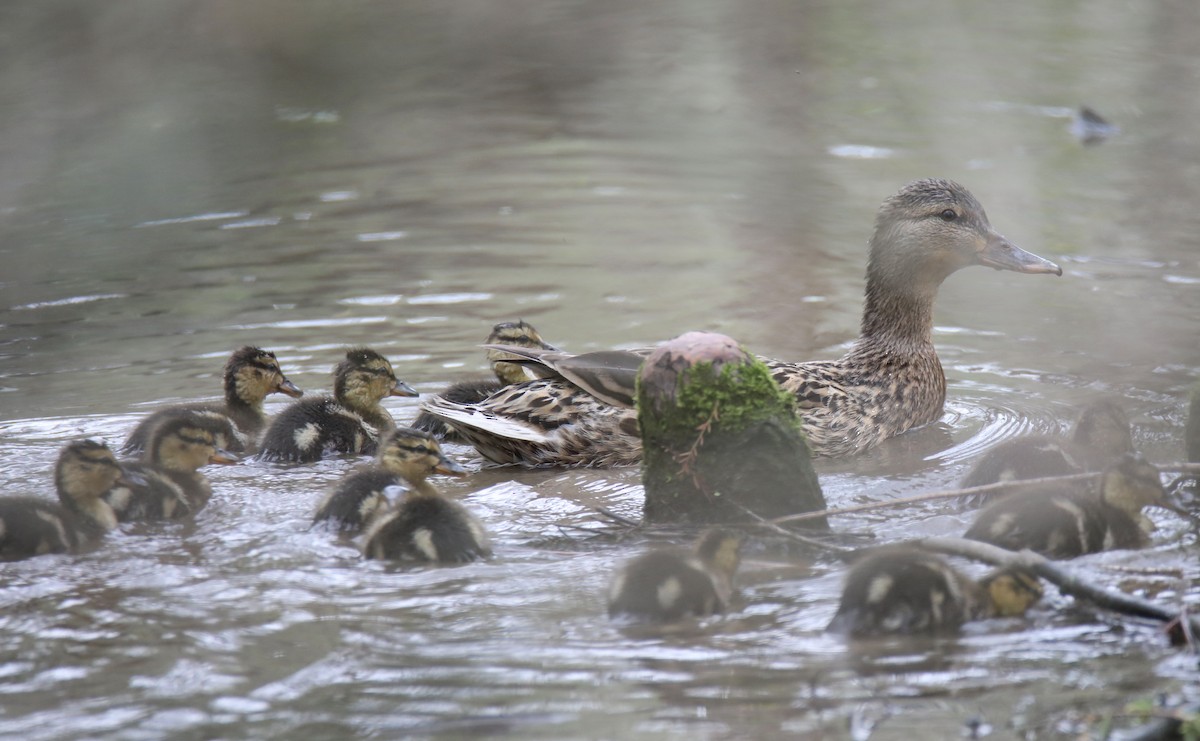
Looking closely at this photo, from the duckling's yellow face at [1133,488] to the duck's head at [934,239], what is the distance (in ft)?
6.89

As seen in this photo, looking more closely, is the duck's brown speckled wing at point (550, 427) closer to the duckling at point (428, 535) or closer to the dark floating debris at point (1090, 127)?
the duckling at point (428, 535)

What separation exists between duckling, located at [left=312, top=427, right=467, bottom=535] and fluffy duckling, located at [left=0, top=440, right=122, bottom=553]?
2.14 ft

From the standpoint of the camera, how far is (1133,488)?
419 cm

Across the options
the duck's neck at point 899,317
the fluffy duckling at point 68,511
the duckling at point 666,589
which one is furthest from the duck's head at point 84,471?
the duck's neck at point 899,317

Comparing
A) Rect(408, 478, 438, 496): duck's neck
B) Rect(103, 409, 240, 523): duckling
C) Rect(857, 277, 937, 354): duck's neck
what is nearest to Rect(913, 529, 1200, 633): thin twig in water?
Rect(408, 478, 438, 496): duck's neck

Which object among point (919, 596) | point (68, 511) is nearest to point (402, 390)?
point (68, 511)

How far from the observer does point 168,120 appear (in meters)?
3.73

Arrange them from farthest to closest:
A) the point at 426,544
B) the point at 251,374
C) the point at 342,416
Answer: the point at 251,374 → the point at 342,416 → the point at 426,544

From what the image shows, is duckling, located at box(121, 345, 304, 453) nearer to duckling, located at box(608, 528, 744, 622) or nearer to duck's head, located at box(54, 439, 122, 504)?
duck's head, located at box(54, 439, 122, 504)

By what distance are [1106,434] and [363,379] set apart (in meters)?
2.76

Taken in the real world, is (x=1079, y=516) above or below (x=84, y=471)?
below

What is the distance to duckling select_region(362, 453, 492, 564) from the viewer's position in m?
4.18

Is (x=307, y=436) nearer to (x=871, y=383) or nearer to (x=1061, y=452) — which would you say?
(x=871, y=383)

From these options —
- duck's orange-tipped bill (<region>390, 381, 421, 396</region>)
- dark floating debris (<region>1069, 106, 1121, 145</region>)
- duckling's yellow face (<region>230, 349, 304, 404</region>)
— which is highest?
dark floating debris (<region>1069, 106, 1121, 145</region>)
